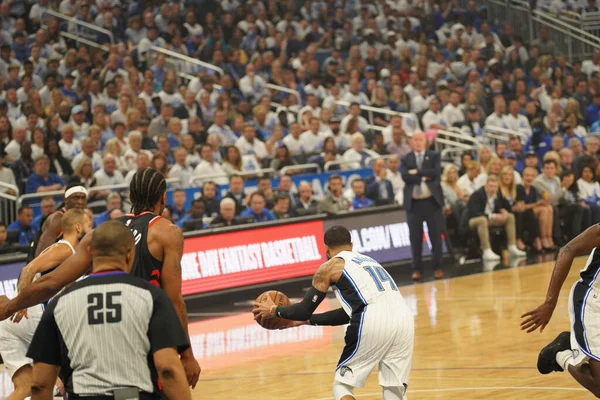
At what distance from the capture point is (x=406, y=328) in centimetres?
724

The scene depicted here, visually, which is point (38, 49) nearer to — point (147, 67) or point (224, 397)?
point (147, 67)

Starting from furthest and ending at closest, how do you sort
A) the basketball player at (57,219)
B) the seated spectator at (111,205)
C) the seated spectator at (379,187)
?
1. the seated spectator at (379,187)
2. the seated spectator at (111,205)
3. the basketball player at (57,219)

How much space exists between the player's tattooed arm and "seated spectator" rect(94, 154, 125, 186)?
9.82 m

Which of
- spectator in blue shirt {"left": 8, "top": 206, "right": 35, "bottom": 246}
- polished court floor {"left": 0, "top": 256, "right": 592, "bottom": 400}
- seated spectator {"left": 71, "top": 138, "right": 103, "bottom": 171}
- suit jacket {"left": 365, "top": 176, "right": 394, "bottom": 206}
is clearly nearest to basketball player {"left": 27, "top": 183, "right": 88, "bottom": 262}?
polished court floor {"left": 0, "top": 256, "right": 592, "bottom": 400}

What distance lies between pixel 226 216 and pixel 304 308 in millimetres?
8974

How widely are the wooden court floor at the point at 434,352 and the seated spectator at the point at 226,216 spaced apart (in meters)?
2.00

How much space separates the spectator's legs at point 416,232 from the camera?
16438 millimetres

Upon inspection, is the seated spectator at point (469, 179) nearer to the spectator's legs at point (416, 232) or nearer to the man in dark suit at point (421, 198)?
the man in dark suit at point (421, 198)

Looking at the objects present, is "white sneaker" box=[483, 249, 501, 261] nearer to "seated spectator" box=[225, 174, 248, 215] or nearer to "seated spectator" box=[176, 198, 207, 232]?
"seated spectator" box=[225, 174, 248, 215]

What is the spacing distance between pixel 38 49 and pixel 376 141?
20.7 ft

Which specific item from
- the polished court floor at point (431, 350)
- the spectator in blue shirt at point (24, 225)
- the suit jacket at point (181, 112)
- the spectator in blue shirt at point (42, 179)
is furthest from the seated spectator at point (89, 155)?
→ the polished court floor at point (431, 350)

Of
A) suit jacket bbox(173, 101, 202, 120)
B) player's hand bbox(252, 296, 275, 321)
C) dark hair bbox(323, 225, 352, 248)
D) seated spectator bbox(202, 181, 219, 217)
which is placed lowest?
seated spectator bbox(202, 181, 219, 217)

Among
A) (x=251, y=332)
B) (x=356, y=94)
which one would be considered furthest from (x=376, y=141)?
(x=251, y=332)

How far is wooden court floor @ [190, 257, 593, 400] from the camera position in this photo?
9.48 metres
